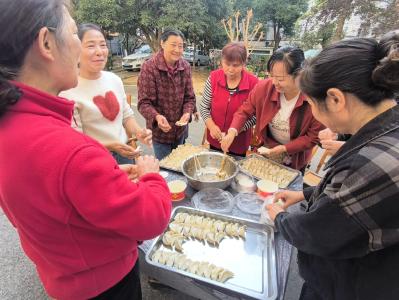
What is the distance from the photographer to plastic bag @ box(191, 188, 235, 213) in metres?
1.66

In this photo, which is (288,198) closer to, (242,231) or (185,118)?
(242,231)

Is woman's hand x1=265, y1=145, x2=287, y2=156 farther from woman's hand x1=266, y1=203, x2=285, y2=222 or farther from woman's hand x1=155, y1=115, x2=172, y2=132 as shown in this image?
woman's hand x1=155, y1=115, x2=172, y2=132

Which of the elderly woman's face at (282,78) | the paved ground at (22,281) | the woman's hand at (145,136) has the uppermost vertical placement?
the elderly woman's face at (282,78)

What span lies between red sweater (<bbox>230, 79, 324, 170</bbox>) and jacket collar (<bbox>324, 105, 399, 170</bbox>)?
120 cm

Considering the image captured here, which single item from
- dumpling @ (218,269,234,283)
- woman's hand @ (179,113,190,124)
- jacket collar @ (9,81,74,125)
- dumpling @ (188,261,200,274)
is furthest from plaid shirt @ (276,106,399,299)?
woman's hand @ (179,113,190,124)

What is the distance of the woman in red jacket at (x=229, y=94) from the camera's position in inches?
96.3

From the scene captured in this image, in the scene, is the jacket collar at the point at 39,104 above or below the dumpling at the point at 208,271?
above

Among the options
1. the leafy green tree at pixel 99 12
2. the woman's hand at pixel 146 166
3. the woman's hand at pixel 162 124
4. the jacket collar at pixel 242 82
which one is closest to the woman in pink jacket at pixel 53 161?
the woman's hand at pixel 146 166

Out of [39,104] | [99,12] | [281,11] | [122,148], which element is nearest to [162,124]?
[122,148]

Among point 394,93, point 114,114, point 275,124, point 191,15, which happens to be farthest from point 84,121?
point 191,15

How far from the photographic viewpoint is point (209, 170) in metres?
2.09

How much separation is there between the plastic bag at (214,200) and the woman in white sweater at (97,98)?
61 cm

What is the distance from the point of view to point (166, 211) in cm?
94

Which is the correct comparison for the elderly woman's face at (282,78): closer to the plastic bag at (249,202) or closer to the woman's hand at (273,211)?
the plastic bag at (249,202)
